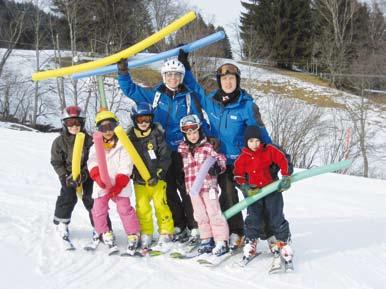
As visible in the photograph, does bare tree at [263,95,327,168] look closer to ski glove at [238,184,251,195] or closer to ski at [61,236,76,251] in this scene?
ski glove at [238,184,251,195]

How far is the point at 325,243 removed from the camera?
18.4 ft

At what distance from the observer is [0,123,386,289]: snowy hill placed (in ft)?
13.5

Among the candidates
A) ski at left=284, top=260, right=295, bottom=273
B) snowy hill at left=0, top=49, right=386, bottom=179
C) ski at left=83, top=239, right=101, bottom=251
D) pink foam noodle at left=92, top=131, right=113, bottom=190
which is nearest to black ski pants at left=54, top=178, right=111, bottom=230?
ski at left=83, top=239, right=101, bottom=251

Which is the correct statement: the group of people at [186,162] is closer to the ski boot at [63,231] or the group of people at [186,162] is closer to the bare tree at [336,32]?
the ski boot at [63,231]

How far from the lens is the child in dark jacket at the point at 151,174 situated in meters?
4.71

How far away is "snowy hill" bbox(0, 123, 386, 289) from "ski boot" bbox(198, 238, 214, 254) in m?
0.20

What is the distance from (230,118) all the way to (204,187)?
2.57 feet

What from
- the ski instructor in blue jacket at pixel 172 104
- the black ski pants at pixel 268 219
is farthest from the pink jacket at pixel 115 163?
the black ski pants at pixel 268 219

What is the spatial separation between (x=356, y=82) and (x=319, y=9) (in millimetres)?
15474

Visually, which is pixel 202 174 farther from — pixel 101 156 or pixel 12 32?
pixel 12 32

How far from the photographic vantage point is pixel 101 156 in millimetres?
4395

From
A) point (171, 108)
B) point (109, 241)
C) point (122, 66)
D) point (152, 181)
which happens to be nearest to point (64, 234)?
point (109, 241)

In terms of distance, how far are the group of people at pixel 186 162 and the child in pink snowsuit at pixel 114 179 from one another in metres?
0.01

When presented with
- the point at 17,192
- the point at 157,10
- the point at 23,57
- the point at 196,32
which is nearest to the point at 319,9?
the point at 157,10
